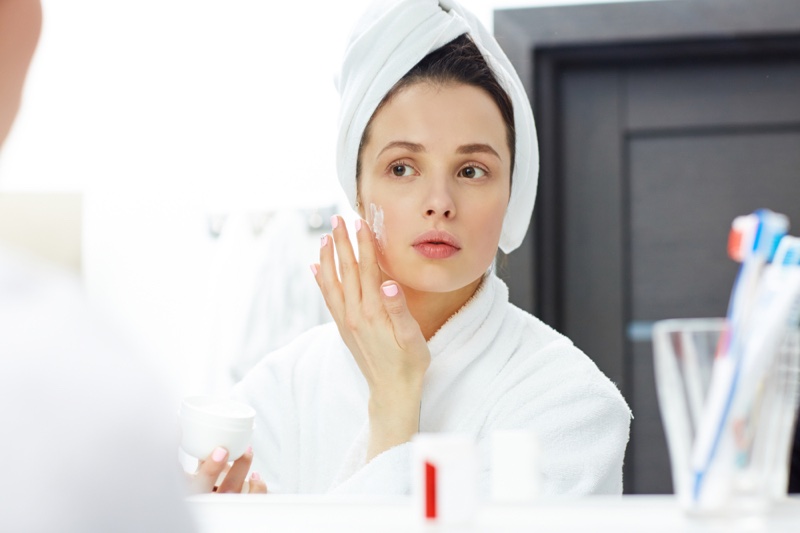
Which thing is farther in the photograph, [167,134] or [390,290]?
[167,134]

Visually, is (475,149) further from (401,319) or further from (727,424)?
(727,424)

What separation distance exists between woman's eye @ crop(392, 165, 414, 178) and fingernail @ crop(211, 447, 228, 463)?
26 centimetres

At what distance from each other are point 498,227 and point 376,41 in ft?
0.61

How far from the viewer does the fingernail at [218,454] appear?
0.66 meters

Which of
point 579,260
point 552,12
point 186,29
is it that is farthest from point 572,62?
point 186,29

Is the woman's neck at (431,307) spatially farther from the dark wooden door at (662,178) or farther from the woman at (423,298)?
the dark wooden door at (662,178)

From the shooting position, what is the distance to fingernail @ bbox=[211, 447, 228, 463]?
0.66 m

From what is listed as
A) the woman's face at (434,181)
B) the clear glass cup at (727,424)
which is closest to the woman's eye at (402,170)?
the woman's face at (434,181)

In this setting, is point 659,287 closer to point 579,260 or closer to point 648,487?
point 579,260

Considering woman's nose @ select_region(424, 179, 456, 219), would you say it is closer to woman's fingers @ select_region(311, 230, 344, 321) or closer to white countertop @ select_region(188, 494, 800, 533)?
woman's fingers @ select_region(311, 230, 344, 321)

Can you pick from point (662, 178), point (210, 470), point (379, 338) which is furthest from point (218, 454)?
point (662, 178)

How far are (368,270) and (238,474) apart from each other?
193 mm

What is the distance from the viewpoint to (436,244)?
68cm

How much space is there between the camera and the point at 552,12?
0.80 meters
